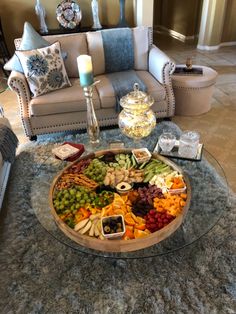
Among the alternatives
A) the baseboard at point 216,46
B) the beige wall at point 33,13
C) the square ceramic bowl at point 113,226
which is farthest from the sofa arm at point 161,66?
the baseboard at point 216,46

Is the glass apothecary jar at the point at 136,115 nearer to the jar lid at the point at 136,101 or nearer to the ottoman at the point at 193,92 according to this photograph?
the jar lid at the point at 136,101

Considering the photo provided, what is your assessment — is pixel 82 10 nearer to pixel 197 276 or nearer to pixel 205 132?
pixel 205 132

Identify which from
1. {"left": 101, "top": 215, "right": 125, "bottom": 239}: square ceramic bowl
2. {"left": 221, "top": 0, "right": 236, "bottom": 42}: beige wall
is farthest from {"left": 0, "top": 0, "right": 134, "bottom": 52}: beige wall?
{"left": 101, "top": 215, "right": 125, "bottom": 239}: square ceramic bowl

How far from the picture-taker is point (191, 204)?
4.97 ft

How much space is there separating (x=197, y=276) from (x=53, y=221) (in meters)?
0.81

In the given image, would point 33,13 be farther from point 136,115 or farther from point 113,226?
point 113,226

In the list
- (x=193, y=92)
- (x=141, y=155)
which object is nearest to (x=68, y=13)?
(x=193, y=92)

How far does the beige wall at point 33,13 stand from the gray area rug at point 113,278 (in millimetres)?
3797

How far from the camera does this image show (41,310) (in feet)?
4.40

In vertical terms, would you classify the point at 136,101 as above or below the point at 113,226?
above

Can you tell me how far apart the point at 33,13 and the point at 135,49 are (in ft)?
8.16

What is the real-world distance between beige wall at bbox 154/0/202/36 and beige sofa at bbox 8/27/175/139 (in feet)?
10.4

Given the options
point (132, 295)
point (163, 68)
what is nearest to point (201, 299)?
point (132, 295)

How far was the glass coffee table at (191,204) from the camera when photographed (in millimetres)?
1325
